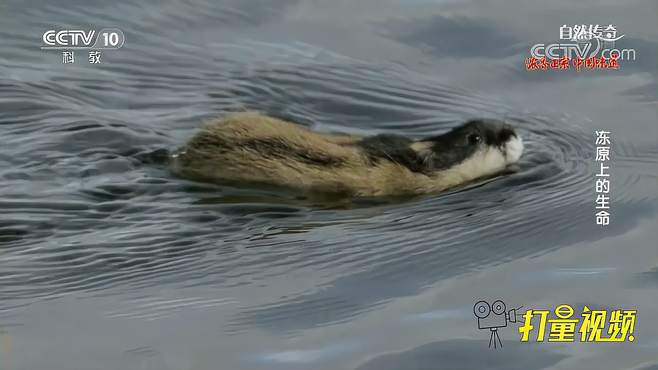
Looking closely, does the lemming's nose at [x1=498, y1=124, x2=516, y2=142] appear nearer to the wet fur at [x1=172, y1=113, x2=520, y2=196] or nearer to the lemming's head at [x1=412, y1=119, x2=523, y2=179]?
the lemming's head at [x1=412, y1=119, x2=523, y2=179]

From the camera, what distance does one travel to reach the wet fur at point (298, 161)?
25.8 feet

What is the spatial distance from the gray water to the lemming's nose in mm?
200

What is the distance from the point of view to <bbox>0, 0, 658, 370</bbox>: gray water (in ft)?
20.2

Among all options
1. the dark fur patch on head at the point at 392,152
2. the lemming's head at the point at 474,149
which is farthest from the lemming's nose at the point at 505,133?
the dark fur patch on head at the point at 392,152

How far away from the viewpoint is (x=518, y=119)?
884 cm

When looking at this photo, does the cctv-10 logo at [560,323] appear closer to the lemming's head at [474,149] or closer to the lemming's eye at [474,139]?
the lemming's head at [474,149]

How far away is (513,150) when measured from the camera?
27.2 ft

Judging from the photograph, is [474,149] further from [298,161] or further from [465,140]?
[298,161]

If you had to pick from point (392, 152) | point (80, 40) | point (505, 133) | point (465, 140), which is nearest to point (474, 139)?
point (465, 140)

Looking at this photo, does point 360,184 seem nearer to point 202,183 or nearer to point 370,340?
point 202,183

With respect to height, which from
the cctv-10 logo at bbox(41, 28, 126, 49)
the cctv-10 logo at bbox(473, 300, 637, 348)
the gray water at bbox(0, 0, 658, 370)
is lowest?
the cctv-10 logo at bbox(473, 300, 637, 348)

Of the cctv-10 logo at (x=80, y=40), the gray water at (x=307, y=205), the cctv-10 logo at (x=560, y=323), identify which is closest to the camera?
the gray water at (x=307, y=205)

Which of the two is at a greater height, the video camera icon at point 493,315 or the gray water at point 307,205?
the gray water at point 307,205

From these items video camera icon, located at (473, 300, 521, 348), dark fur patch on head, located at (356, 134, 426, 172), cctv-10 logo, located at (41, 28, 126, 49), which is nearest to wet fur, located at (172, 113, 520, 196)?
dark fur patch on head, located at (356, 134, 426, 172)
